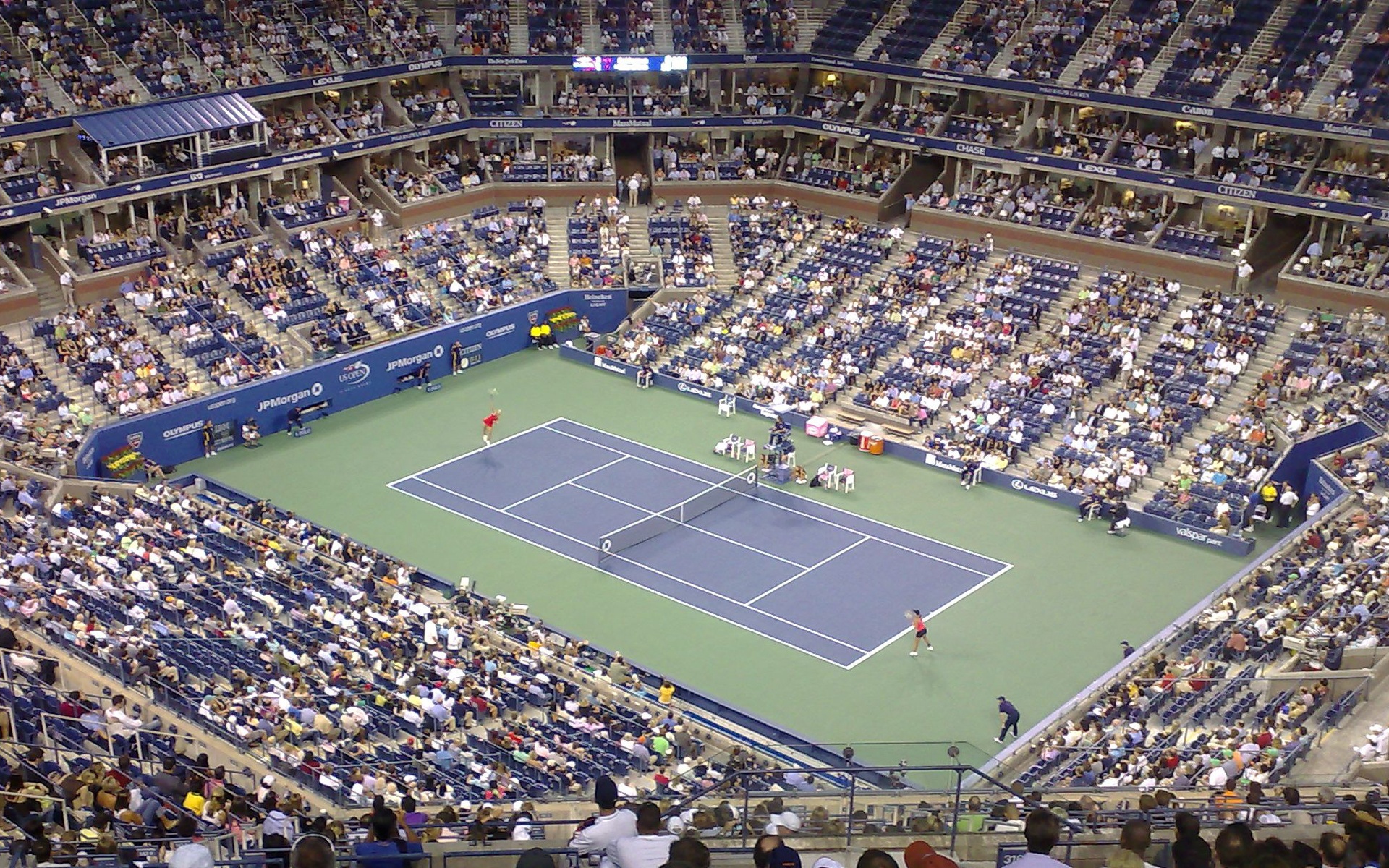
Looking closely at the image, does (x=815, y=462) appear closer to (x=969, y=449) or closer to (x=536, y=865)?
(x=969, y=449)

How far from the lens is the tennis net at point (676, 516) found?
136ft

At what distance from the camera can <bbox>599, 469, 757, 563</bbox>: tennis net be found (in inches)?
1634

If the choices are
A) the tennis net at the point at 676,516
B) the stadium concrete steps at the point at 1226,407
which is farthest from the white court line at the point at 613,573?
the stadium concrete steps at the point at 1226,407

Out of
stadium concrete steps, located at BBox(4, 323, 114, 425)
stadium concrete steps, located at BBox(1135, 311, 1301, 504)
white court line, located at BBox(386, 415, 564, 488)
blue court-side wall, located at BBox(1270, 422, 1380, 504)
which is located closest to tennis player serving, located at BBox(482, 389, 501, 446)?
white court line, located at BBox(386, 415, 564, 488)

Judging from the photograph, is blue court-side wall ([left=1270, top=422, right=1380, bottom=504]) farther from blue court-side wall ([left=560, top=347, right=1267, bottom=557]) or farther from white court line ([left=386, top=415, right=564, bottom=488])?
white court line ([left=386, top=415, right=564, bottom=488])

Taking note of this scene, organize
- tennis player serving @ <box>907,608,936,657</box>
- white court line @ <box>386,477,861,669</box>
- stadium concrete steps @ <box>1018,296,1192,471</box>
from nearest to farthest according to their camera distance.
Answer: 1. tennis player serving @ <box>907,608,936,657</box>
2. white court line @ <box>386,477,861,669</box>
3. stadium concrete steps @ <box>1018,296,1192,471</box>

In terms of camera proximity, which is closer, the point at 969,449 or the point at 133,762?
the point at 133,762

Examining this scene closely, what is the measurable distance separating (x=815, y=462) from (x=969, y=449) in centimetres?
461

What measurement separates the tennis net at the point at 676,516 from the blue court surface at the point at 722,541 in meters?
0.18

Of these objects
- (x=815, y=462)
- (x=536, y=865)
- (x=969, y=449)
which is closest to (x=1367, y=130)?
(x=969, y=449)

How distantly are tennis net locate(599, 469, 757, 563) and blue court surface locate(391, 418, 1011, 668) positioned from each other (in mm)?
176

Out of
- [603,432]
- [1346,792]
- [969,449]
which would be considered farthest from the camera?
[603,432]

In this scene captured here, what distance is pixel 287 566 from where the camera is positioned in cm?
3738

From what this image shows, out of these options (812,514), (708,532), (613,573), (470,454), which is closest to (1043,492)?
(812,514)
